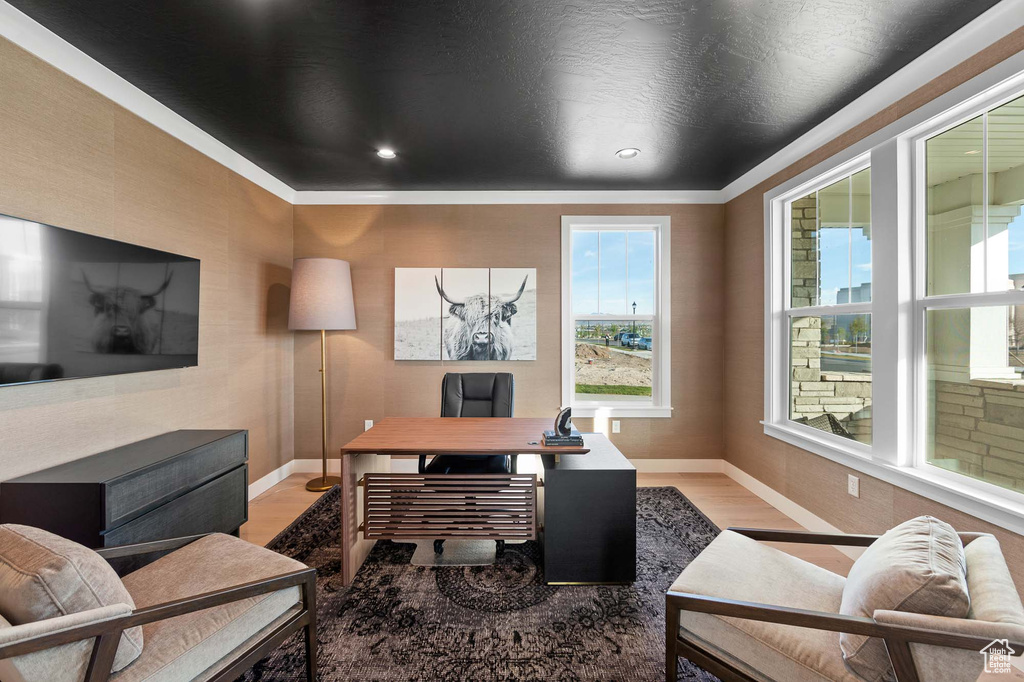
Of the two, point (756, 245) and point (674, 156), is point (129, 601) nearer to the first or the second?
point (674, 156)

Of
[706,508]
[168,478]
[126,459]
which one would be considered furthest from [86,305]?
[706,508]

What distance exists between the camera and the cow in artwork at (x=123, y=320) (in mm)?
2053

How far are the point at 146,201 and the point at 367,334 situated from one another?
190cm

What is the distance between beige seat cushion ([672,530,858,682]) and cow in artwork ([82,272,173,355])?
106 inches

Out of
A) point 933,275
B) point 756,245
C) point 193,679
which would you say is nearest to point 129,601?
point 193,679

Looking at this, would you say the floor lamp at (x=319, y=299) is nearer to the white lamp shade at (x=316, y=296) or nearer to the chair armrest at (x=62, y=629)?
the white lamp shade at (x=316, y=296)

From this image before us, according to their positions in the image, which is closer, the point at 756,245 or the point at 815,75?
the point at 815,75

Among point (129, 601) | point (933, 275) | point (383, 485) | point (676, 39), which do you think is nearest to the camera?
point (129, 601)

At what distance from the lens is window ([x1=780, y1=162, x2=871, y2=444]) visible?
2.57 m

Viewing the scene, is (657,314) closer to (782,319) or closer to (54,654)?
(782,319)

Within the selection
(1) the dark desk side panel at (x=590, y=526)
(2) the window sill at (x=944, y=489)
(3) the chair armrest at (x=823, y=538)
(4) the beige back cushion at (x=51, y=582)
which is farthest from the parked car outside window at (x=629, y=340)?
(4) the beige back cushion at (x=51, y=582)

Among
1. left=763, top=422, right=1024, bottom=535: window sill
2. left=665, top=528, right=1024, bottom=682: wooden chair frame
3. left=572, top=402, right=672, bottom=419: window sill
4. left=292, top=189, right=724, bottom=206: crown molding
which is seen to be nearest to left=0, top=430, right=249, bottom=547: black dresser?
left=665, top=528, right=1024, bottom=682: wooden chair frame

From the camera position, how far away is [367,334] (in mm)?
4039

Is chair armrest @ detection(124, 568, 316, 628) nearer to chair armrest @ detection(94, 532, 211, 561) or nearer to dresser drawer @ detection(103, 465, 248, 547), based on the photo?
chair armrest @ detection(94, 532, 211, 561)
